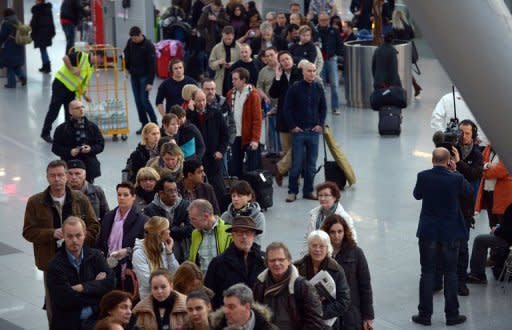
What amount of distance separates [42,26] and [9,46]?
2202mm

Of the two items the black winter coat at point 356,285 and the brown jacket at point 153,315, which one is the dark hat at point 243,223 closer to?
the black winter coat at point 356,285

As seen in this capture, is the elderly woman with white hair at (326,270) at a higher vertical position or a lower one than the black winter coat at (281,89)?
lower

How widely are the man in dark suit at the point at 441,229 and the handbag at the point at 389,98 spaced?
8.80 meters

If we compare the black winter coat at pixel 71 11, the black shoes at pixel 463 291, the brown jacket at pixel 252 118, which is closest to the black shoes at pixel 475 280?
the black shoes at pixel 463 291

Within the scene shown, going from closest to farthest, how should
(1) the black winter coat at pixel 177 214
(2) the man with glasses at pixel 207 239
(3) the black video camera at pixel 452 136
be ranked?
(2) the man with glasses at pixel 207 239, (1) the black winter coat at pixel 177 214, (3) the black video camera at pixel 452 136

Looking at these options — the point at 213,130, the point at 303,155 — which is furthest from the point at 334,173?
the point at 213,130

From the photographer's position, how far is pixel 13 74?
24266mm

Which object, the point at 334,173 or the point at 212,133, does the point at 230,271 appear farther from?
the point at 334,173

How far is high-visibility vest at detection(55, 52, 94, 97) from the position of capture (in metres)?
18.0

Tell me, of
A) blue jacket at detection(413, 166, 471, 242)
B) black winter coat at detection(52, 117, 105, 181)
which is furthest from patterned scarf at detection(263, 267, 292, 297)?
black winter coat at detection(52, 117, 105, 181)

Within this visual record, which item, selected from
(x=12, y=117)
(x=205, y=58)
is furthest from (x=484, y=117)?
(x=205, y=58)

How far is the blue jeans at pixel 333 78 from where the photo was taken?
20750 millimetres

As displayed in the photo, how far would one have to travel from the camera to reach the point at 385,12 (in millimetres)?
26609

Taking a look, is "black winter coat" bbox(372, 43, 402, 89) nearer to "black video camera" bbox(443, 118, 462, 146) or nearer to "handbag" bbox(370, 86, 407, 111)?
"handbag" bbox(370, 86, 407, 111)
